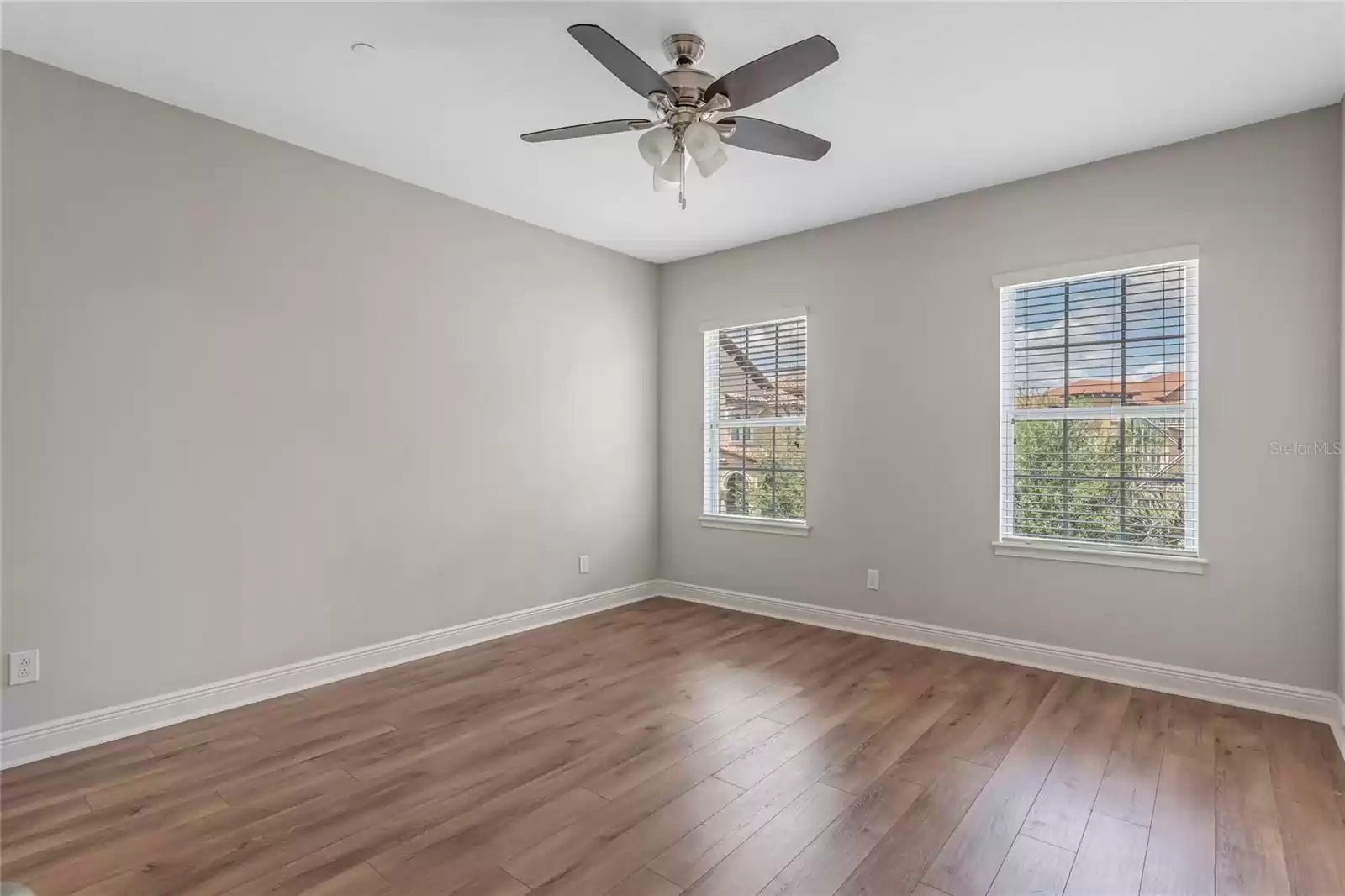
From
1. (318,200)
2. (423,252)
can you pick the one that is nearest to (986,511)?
(423,252)

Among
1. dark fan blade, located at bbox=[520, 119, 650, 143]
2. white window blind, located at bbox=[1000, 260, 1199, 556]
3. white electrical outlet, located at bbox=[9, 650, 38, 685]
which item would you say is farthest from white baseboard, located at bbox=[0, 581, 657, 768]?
white window blind, located at bbox=[1000, 260, 1199, 556]

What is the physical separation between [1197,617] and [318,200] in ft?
15.6

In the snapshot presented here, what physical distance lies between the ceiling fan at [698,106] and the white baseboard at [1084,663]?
111 inches

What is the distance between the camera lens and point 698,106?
8.09ft

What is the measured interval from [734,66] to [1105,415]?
2.55 metres

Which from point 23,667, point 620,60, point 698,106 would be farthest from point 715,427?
point 23,667

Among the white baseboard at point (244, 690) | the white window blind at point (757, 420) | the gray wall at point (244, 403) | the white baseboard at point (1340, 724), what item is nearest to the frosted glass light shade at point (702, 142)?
the gray wall at point (244, 403)

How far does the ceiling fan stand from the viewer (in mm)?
2165

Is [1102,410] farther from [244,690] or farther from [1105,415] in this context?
[244,690]

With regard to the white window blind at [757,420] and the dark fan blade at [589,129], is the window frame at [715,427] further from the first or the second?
the dark fan blade at [589,129]

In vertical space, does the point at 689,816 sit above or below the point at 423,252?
below

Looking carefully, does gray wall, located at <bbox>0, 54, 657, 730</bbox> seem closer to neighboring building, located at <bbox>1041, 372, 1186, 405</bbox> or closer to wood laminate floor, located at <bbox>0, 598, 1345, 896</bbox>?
wood laminate floor, located at <bbox>0, 598, 1345, 896</bbox>

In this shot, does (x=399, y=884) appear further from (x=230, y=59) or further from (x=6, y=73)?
(x=6, y=73)

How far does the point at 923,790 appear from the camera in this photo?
237cm
